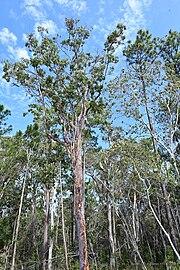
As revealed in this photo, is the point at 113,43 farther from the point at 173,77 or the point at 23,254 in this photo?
the point at 23,254

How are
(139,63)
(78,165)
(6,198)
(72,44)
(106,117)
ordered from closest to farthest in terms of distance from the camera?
(78,165) < (72,44) < (106,117) < (139,63) < (6,198)

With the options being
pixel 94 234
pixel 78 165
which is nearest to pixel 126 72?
pixel 78 165

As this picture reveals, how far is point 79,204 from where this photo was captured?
7.17 m

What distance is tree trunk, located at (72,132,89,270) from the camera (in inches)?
255

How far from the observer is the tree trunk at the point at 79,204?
648 centimetres

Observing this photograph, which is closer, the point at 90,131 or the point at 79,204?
the point at 79,204

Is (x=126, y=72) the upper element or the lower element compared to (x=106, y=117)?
upper

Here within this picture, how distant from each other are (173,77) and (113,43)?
257cm

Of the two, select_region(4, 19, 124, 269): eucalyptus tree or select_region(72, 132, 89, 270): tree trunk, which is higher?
select_region(4, 19, 124, 269): eucalyptus tree

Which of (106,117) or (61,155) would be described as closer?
(106,117)

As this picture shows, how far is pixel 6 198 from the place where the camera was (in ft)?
43.7

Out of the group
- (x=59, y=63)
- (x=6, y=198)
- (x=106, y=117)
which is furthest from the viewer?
(x=6, y=198)

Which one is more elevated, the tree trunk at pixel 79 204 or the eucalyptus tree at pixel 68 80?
the eucalyptus tree at pixel 68 80

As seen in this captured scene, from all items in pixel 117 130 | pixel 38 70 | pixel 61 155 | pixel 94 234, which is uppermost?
pixel 38 70
